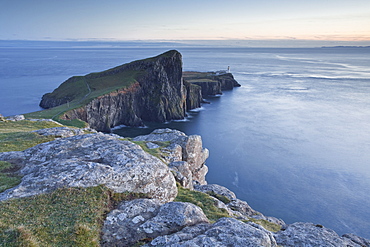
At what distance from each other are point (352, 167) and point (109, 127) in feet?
269

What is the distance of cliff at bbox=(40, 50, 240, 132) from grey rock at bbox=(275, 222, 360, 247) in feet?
286

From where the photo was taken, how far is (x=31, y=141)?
28203mm

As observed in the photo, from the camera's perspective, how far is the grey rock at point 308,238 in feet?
56.9

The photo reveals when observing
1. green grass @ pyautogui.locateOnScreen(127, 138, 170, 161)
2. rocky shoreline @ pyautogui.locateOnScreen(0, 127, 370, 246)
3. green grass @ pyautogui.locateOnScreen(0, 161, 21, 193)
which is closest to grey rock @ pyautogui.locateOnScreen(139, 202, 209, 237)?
rocky shoreline @ pyautogui.locateOnScreen(0, 127, 370, 246)

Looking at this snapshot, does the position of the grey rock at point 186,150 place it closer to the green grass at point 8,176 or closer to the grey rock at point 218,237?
the green grass at point 8,176

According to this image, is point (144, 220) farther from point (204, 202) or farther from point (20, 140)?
point (20, 140)

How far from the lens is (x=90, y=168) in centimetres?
1870

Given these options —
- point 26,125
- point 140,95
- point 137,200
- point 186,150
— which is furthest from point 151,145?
point 140,95

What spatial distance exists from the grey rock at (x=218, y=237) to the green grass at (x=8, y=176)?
37.6 ft

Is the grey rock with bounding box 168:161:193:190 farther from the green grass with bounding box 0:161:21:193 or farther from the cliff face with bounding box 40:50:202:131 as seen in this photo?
the cliff face with bounding box 40:50:202:131

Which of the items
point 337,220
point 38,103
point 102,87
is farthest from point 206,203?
point 38,103

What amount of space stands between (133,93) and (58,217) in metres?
99.7

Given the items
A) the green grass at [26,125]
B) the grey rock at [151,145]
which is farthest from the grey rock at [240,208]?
the green grass at [26,125]

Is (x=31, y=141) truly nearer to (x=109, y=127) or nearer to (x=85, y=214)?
(x=85, y=214)
